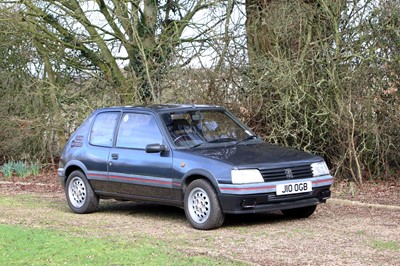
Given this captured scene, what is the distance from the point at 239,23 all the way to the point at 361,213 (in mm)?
6076

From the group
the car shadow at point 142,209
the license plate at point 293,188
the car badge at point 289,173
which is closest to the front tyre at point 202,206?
the license plate at point 293,188

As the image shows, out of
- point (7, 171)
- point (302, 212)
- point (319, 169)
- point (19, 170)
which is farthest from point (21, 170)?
point (319, 169)

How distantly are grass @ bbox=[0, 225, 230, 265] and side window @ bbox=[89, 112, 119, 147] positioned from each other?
9.45ft

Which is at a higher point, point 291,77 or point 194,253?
point 291,77

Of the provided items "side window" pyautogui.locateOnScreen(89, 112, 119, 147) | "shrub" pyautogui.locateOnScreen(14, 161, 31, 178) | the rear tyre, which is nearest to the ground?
the rear tyre

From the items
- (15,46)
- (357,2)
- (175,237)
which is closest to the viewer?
(175,237)

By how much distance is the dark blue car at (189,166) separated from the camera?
10.9 meters

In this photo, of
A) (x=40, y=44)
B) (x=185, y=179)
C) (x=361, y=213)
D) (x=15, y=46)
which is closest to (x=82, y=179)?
(x=185, y=179)

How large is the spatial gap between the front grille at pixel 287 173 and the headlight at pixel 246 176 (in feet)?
0.28

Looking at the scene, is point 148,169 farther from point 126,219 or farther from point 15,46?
point 15,46

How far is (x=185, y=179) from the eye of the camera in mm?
11398

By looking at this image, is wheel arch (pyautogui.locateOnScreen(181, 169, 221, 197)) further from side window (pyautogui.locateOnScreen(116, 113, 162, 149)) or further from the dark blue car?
side window (pyautogui.locateOnScreen(116, 113, 162, 149))

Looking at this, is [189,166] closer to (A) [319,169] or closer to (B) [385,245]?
(A) [319,169]

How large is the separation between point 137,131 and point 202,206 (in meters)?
1.92
